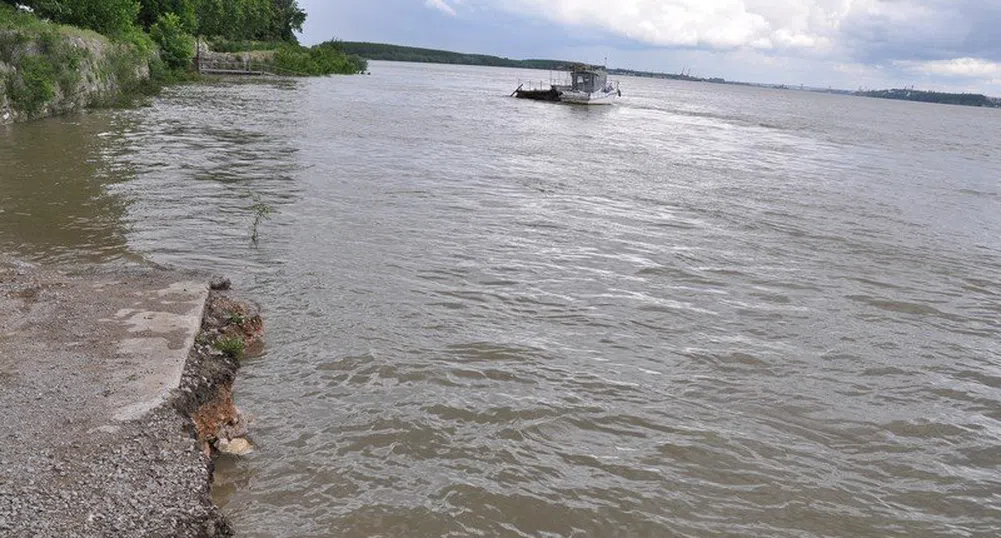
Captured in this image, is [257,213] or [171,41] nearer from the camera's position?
[257,213]

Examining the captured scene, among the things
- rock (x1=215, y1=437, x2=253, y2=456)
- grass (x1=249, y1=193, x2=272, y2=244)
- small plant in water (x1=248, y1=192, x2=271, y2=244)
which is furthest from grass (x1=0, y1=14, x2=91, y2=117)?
rock (x1=215, y1=437, x2=253, y2=456)

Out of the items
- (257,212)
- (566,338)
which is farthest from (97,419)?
(257,212)

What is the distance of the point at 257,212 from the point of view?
14.0 metres

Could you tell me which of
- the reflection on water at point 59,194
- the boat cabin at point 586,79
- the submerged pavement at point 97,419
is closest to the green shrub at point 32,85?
the reflection on water at point 59,194

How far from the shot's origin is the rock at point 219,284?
29.3ft

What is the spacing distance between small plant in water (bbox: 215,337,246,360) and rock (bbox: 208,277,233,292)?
163 cm

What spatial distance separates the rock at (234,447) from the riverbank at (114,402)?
3cm

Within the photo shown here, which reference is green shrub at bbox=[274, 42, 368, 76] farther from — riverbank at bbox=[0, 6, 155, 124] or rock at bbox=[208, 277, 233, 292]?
rock at bbox=[208, 277, 233, 292]

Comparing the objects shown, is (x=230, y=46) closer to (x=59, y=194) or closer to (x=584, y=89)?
(x=584, y=89)

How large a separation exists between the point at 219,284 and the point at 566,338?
4.37 m

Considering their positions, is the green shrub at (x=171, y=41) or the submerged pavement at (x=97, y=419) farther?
the green shrub at (x=171, y=41)

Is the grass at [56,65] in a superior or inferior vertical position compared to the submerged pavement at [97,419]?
superior

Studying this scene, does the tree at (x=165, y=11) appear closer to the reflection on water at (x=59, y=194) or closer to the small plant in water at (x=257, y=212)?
the reflection on water at (x=59, y=194)

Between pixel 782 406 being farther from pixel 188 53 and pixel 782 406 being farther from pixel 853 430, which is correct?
pixel 188 53
